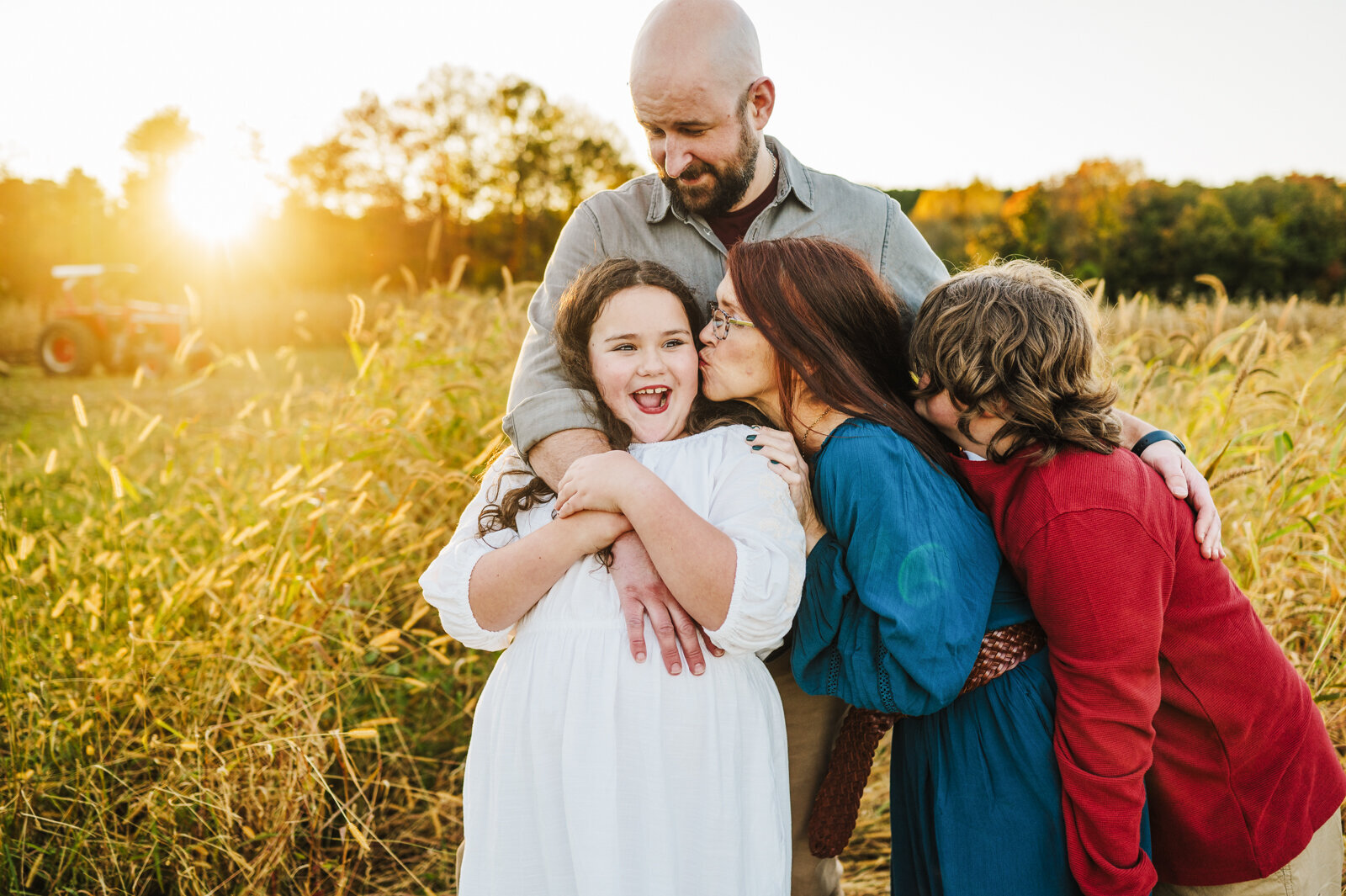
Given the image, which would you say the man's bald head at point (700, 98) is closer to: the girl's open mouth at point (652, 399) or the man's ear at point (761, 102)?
the man's ear at point (761, 102)

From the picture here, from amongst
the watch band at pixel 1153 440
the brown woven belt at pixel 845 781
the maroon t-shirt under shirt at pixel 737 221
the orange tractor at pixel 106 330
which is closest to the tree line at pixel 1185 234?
the orange tractor at pixel 106 330

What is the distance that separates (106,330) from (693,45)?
16.5 metres

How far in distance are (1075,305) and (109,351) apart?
17.6m

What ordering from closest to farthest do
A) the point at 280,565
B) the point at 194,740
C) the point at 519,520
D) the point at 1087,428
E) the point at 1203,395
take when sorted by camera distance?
the point at 1087,428 < the point at 519,520 < the point at 194,740 < the point at 280,565 < the point at 1203,395

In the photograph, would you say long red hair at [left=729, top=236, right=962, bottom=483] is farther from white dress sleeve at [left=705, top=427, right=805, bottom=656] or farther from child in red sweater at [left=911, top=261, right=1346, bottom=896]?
white dress sleeve at [left=705, top=427, right=805, bottom=656]

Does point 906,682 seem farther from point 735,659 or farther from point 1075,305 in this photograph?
point 1075,305

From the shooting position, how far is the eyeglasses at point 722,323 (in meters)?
1.95

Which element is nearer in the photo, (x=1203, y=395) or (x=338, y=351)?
(x=1203, y=395)

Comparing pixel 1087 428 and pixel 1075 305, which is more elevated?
pixel 1075 305

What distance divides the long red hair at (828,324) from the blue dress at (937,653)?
0.09 meters

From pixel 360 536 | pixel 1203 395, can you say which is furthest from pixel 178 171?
pixel 1203 395

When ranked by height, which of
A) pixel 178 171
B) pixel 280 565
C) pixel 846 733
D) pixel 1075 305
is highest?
pixel 178 171

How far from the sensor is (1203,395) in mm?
3682

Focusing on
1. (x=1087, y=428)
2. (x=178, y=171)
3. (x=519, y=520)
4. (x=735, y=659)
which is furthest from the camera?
(x=178, y=171)
